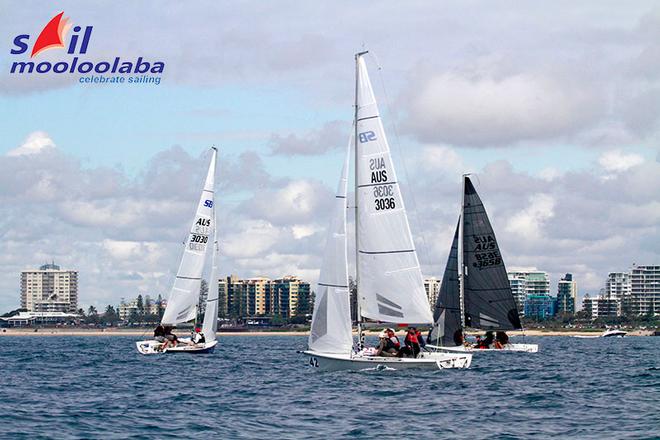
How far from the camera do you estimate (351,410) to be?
3528 cm

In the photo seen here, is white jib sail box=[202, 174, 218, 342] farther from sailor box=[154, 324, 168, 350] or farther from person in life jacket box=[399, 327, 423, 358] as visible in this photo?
person in life jacket box=[399, 327, 423, 358]

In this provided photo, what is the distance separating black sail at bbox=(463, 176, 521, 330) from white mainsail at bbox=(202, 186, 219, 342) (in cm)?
1751

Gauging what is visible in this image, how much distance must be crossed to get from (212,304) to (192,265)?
3419 millimetres

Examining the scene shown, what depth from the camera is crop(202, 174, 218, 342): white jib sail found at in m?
74.8

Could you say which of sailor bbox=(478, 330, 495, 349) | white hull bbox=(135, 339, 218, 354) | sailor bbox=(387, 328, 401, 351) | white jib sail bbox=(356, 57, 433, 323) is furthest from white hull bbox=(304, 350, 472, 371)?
white hull bbox=(135, 339, 218, 354)

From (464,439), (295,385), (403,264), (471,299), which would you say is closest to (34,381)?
(295,385)

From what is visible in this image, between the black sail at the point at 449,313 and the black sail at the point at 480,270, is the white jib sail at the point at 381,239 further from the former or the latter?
the black sail at the point at 480,270

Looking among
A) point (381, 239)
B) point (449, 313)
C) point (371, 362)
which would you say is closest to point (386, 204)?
point (381, 239)

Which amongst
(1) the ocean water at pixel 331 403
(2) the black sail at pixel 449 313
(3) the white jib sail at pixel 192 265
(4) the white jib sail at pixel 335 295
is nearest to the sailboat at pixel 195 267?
(3) the white jib sail at pixel 192 265

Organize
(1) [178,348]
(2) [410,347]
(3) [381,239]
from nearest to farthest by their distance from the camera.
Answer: (3) [381,239] → (2) [410,347] → (1) [178,348]

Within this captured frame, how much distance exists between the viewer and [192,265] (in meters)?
76.9

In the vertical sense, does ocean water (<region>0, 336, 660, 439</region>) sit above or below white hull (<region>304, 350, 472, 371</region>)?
below

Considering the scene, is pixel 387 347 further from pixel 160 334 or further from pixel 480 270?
pixel 160 334

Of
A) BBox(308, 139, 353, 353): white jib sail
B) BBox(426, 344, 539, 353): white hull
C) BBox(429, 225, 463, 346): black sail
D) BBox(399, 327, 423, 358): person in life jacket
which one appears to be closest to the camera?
BBox(308, 139, 353, 353): white jib sail
